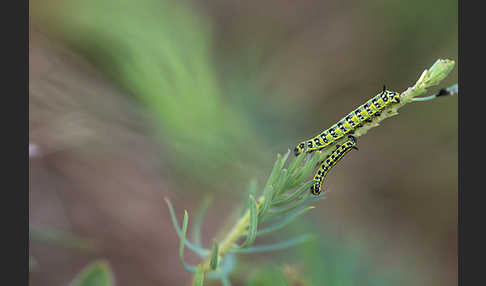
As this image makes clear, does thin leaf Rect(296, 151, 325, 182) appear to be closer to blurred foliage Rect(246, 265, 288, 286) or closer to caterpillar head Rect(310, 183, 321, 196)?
caterpillar head Rect(310, 183, 321, 196)

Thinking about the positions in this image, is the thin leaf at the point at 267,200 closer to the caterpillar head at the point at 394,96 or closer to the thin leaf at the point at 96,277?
the caterpillar head at the point at 394,96

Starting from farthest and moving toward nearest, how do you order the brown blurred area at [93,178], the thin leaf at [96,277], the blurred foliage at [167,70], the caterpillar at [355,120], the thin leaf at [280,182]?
the brown blurred area at [93,178], the blurred foliage at [167,70], the thin leaf at [96,277], the caterpillar at [355,120], the thin leaf at [280,182]

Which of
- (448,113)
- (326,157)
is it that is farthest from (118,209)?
(448,113)

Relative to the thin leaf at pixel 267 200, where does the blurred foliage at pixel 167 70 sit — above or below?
above

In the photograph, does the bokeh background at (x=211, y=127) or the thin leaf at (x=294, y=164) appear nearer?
the thin leaf at (x=294, y=164)

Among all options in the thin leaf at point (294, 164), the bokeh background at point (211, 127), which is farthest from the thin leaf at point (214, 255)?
the bokeh background at point (211, 127)

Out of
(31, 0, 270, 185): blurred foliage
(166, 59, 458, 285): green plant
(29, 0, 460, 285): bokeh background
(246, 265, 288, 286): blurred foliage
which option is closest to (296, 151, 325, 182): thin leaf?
(166, 59, 458, 285): green plant

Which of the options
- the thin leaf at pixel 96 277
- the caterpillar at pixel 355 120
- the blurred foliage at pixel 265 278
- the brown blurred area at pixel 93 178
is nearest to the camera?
the caterpillar at pixel 355 120

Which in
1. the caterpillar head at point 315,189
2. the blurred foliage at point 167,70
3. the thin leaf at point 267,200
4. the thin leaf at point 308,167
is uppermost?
the blurred foliage at point 167,70

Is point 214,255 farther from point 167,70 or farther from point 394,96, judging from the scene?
point 167,70

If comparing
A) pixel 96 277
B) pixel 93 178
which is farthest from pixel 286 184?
pixel 93 178
